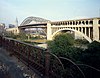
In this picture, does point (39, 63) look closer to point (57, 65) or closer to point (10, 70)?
point (57, 65)

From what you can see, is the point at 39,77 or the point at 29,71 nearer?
the point at 39,77

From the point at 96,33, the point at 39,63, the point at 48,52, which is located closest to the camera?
the point at 48,52

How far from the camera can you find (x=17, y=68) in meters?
5.09

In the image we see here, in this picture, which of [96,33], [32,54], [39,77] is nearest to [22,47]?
[32,54]

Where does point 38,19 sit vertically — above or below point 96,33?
above

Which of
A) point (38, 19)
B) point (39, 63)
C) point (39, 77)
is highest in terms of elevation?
point (38, 19)

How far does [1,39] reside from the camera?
30.5 feet

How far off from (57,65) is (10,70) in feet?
5.67

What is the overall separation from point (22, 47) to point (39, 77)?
193 centimetres

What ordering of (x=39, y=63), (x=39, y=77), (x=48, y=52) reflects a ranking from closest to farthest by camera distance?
1. (x=48, y=52)
2. (x=39, y=77)
3. (x=39, y=63)

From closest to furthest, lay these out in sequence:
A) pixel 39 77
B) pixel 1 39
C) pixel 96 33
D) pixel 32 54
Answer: pixel 39 77 < pixel 32 54 < pixel 1 39 < pixel 96 33

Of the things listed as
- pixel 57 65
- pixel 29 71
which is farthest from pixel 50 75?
pixel 29 71

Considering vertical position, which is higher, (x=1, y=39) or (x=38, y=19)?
(x=38, y=19)

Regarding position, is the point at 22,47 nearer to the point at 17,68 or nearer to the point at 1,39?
the point at 17,68
